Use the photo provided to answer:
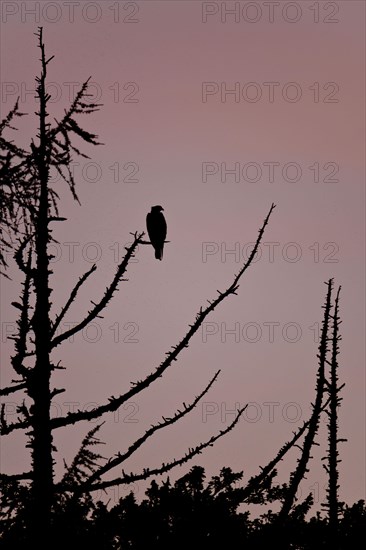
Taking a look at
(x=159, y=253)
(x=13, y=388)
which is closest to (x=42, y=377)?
(x=13, y=388)

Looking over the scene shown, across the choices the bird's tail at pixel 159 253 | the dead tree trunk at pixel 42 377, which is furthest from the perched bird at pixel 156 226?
the dead tree trunk at pixel 42 377

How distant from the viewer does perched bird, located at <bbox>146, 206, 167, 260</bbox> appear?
1134 cm

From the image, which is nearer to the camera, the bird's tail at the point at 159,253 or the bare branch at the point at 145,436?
the bare branch at the point at 145,436

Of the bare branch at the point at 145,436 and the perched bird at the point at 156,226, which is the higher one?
the perched bird at the point at 156,226

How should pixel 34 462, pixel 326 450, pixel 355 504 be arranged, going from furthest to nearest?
pixel 355 504 → pixel 326 450 → pixel 34 462

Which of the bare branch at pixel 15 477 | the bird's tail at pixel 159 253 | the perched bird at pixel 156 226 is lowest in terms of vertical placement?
the bare branch at pixel 15 477

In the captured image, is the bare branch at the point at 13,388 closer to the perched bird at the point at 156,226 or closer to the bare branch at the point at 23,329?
the bare branch at the point at 23,329

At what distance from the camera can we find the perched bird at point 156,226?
11344mm

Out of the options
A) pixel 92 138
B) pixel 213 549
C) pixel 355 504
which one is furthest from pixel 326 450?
pixel 355 504

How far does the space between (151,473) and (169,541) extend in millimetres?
997

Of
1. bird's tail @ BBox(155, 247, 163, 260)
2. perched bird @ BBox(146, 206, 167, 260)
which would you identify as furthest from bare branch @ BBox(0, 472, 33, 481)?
perched bird @ BBox(146, 206, 167, 260)

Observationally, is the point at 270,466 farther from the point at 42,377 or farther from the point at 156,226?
the point at 156,226

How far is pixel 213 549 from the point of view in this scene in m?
8.30

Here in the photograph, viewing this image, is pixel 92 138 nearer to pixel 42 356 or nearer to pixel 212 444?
pixel 42 356
